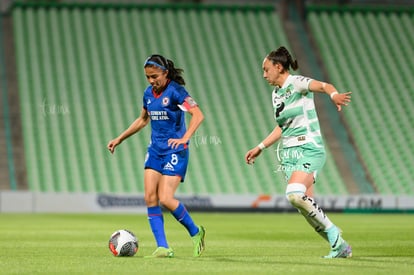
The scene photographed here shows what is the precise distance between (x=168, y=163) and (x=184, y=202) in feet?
52.9

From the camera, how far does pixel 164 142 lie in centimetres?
1066

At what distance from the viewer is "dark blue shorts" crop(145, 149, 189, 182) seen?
34.9 feet

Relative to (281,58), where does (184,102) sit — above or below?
below

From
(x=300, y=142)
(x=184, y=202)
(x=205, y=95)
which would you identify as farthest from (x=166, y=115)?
(x=205, y=95)

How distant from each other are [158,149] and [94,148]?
1949 cm

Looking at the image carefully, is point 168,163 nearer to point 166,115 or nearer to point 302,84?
point 166,115

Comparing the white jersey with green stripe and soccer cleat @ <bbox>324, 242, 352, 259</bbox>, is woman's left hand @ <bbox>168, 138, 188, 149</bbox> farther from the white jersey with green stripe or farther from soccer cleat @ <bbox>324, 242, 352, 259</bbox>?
soccer cleat @ <bbox>324, 242, 352, 259</bbox>

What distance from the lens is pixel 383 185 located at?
29.9m

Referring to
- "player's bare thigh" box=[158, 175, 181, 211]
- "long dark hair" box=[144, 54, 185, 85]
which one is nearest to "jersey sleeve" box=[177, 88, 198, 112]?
"long dark hair" box=[144, 54, 185, 85]

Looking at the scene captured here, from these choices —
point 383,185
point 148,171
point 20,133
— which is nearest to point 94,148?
point 20,133

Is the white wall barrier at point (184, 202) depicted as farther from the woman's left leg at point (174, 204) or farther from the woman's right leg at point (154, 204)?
the woman's right leg at point (154, 204)

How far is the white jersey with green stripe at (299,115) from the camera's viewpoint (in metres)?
10.2

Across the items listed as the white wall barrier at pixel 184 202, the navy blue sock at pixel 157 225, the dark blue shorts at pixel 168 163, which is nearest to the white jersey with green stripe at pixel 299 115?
the dark blue shorts at pixel 168 163

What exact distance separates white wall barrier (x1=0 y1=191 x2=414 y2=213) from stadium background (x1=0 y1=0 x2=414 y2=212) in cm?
3
